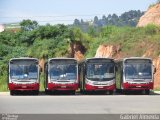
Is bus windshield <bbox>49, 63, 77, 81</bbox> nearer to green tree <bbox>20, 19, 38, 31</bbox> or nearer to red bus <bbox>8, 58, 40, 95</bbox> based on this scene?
red bus <bbox>8, 58, 40, 95</bbox>

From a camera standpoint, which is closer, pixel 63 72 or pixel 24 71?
pixel 24 71

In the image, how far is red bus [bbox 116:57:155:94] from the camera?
38438 millimetres

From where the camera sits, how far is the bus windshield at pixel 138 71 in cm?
3856

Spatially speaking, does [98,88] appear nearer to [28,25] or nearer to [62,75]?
[62,75]

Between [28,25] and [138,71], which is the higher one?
[28,25]

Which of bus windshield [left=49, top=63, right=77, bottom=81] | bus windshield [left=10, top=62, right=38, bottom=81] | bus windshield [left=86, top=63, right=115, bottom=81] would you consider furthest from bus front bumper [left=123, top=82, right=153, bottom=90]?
bus windshield [left=10, top=62, right=38, bottom=81]

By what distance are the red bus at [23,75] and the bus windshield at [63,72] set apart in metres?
1.12

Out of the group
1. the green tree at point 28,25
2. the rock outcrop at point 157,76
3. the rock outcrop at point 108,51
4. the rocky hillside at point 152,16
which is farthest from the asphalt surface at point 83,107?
the green tree at point 28,25

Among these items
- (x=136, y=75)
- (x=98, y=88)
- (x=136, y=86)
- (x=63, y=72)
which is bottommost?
(x=98, y=88)

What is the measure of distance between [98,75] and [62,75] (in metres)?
2.51

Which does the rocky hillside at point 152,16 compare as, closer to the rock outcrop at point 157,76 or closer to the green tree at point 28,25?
the green tree at point 28,25

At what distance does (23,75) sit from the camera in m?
38.3

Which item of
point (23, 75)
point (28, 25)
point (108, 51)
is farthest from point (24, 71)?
point (28, 25)

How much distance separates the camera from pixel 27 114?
20.9 m
